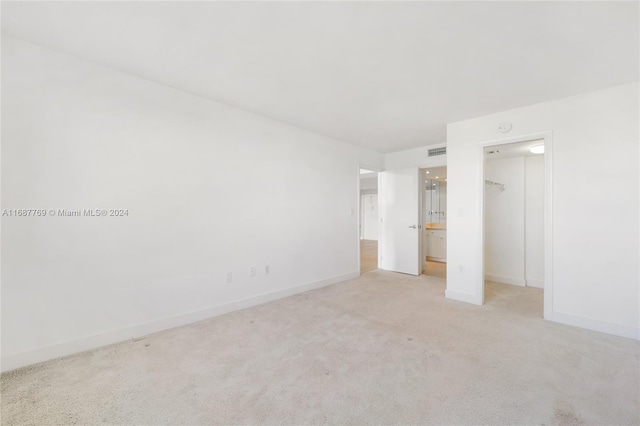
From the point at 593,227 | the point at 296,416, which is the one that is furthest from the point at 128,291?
the point at 593,227

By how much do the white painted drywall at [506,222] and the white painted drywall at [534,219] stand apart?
0.07 m

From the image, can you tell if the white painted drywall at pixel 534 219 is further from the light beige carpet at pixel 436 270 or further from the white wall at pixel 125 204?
the white wall at pixel 125 204

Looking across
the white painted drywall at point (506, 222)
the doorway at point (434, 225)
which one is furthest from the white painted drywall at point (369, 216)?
the white painted drywall at point (506, 222)

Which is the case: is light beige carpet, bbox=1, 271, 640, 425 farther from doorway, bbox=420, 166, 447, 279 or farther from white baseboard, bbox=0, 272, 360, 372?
doorway, bbox=420, 166, 447, 279

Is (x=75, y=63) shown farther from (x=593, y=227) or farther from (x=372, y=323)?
(x=593, y=227)

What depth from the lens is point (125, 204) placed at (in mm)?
2600

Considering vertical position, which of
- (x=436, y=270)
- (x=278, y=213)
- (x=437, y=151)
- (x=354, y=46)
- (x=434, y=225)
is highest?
(x=354, y=46)

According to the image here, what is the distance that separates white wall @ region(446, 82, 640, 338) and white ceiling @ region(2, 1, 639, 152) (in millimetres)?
259

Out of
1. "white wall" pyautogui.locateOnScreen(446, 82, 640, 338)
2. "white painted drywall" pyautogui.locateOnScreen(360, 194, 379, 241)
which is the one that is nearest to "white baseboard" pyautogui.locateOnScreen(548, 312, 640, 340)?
"white wall" pyautogui.locateOnScreen(446, 82, 640, 338)

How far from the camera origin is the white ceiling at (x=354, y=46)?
1781 millimetres

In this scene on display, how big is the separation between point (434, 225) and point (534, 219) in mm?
2648

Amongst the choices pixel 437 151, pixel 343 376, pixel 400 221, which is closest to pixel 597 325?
pixel 343 376

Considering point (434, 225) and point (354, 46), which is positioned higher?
point (354, 46)

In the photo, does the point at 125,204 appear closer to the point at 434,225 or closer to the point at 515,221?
the point at 515,221
